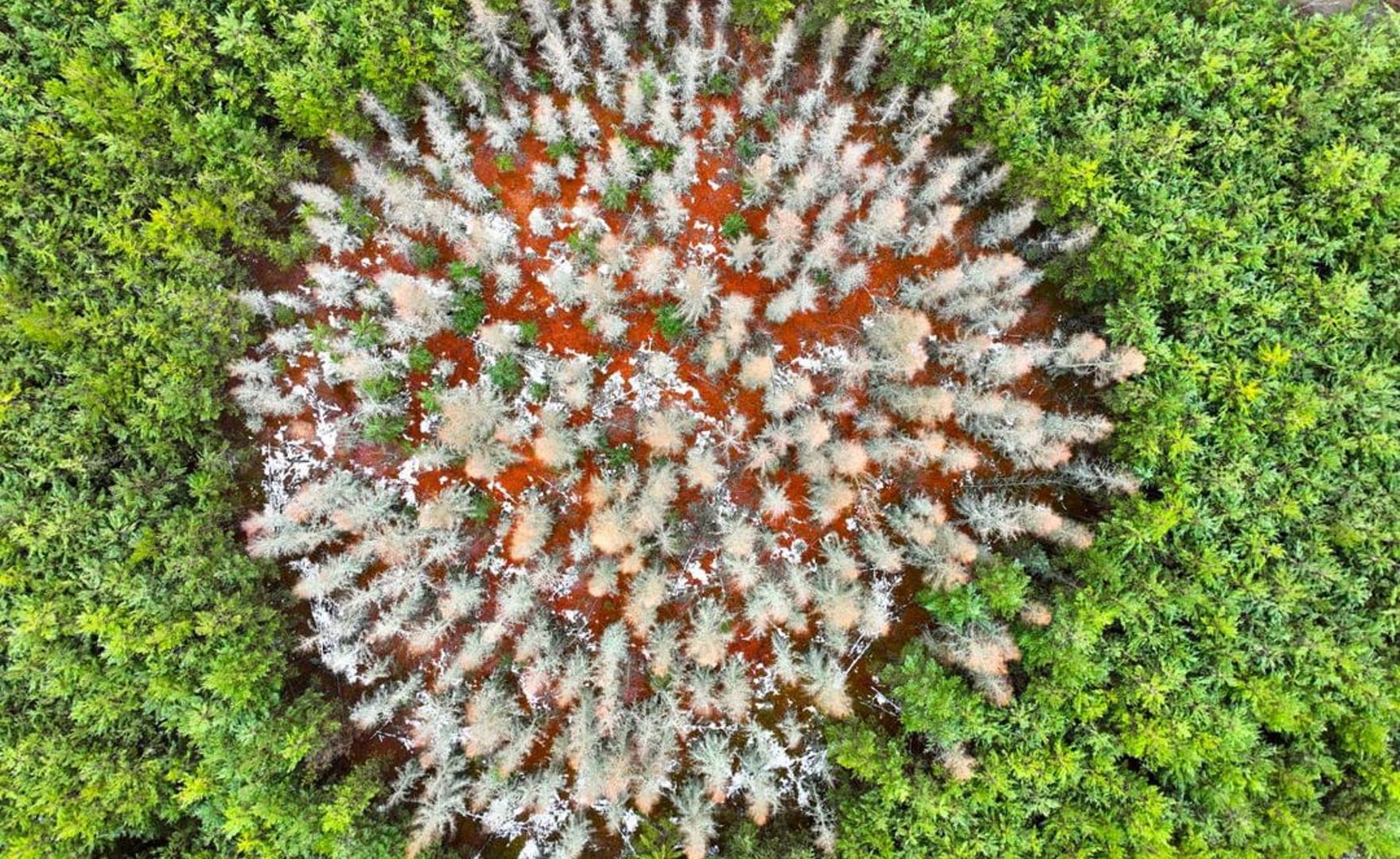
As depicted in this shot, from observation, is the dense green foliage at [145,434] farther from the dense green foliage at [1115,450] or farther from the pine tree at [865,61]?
the pine tree at [865,61]

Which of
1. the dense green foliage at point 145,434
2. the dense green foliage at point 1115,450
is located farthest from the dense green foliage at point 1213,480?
the dense green foliage at point 145,434

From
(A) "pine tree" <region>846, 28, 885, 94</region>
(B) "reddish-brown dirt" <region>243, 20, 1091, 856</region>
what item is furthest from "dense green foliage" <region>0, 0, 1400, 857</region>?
(B) "reddish-brown dirt" <region>243, 20, 1091, 856</region>

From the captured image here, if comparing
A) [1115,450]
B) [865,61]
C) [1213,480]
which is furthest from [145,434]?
[1213,480]

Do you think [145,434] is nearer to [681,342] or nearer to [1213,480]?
[681,342]

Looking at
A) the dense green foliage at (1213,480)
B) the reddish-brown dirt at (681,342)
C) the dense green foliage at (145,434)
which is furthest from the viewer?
the reddish-brown dirt at (681,342)

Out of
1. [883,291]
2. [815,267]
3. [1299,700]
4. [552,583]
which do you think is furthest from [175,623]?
[1299,700]

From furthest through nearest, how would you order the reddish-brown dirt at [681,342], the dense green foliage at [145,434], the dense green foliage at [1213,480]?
the reddish-brown dirt at [681,342]
the dense green foliage at [145,434]
the dense green foliage at [1213,480]

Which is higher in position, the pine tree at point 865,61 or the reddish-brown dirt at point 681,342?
the pine tree at point 865,61

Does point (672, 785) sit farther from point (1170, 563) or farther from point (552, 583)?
point (1170, 563)
